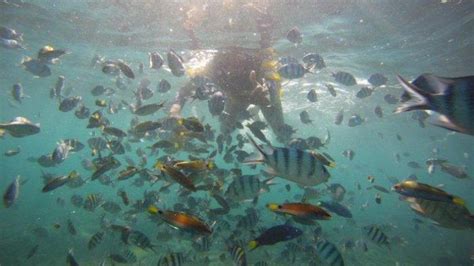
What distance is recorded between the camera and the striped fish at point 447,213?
4.26 meters

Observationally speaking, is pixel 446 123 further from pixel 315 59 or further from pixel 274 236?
pixel 315 59

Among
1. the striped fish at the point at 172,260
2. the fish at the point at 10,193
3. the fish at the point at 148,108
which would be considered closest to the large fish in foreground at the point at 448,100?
the striped fish at the point at 172,260

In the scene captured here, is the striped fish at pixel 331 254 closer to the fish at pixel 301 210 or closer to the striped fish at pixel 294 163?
the striped fish at pixel 294 163

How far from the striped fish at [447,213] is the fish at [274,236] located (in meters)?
1.96

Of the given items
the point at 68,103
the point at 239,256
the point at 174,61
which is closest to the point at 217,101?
the point at 174,61

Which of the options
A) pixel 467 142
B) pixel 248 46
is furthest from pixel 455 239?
pixel 467 142

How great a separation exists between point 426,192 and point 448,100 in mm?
1770

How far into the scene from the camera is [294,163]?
3951 millimetres

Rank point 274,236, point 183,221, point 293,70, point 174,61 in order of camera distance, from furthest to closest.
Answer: point 293,70 < point 174,61 < point 274,236 < point 183,221

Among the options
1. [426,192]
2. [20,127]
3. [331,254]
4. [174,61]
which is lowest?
[331,254]

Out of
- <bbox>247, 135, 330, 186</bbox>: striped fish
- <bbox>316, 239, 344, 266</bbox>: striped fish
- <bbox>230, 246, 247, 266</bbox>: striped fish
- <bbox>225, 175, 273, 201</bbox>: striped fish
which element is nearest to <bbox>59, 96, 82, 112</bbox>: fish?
<bbox>225, 175, 273, 201</bbox>: striped fish

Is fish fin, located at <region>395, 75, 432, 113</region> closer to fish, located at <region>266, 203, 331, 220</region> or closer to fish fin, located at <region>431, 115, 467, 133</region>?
fish fin, located at <region>431, 115, 467, 133</region>

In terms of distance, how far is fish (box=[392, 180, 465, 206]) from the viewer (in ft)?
12.0

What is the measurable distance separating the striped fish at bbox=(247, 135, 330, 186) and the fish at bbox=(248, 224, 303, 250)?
0.74 meters
